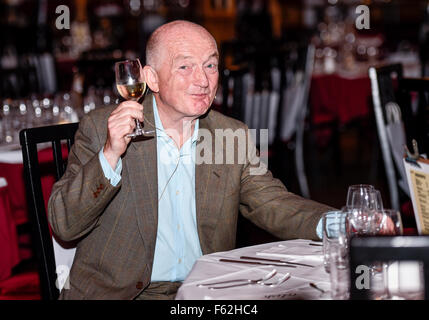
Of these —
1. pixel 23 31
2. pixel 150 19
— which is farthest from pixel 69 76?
pixel 150 19

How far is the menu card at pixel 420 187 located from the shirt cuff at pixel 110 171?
0.80 m

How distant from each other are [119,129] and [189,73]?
0.33 m

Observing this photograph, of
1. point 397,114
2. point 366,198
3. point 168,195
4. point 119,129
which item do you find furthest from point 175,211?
point 397,114

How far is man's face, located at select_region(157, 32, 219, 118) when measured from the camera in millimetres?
1895

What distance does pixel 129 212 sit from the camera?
1870mm

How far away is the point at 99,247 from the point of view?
6.08 ft

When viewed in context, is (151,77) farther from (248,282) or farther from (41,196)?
(248,282)

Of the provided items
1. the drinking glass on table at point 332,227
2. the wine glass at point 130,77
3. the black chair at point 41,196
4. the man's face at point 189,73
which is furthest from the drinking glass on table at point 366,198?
the black chair at point 41,196

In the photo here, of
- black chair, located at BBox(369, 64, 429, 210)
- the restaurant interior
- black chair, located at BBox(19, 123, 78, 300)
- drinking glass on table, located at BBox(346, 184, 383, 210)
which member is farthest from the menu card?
black chair, located at BBox(19, 123, 78, 300)

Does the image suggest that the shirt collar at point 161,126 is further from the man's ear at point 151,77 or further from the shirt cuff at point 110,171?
the shirt cuff at point 110,171

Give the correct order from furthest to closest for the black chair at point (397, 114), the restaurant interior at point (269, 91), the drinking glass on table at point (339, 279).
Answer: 1. the restaurant interior at point (269, 91)
2. the black chair at point (397, 114)
3. the drinking glass on table at point (339, 279)

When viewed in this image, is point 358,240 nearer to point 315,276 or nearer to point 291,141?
point 315,276

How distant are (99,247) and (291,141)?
9.71 ft

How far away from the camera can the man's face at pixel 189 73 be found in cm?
189
